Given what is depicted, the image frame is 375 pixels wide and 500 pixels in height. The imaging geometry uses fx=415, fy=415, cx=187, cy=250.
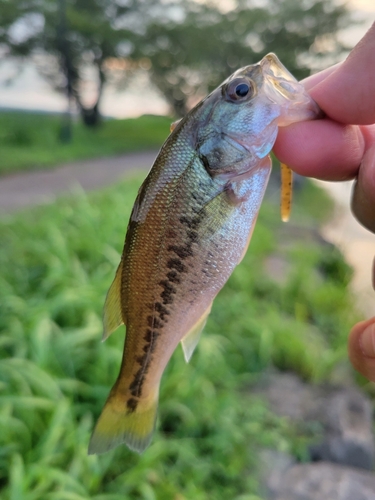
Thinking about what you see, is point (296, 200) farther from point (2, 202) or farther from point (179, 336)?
point (179, 336)

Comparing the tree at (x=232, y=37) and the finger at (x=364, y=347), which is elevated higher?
the finger at (x=364, y=347)

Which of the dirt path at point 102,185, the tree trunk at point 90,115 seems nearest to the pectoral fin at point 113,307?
the dirt path at point 102,185

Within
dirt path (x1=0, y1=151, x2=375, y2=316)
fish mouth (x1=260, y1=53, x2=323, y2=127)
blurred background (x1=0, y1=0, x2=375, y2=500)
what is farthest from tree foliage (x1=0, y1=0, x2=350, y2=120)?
fish mouth (x1=260, y1=53, x2=323, y2=127)

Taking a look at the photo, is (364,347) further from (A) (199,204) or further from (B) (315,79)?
(B) (315,79)

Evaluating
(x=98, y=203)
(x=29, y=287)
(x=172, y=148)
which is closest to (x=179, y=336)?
(x=172, y=148)

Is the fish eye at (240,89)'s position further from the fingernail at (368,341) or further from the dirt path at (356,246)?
the dirt path at (356,246)
